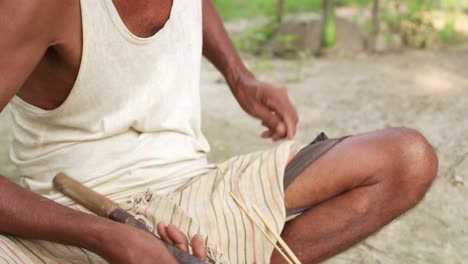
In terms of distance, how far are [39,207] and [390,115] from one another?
290cm

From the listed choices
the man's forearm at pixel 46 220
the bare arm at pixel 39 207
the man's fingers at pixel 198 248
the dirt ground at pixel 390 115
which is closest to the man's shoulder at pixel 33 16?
the bare arm at pixel 39 207

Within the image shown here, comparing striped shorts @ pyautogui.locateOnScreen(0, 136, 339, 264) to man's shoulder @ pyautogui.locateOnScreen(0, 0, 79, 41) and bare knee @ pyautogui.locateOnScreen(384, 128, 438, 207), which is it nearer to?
bare knee @ pyautogui.locateOnScreen(384, 128, 438, 207)

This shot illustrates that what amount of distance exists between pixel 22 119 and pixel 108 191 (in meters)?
0.34

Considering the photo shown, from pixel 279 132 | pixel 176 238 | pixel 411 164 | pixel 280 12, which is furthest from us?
pixel 280 12

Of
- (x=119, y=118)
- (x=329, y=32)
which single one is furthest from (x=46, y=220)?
(x=329, y=32)

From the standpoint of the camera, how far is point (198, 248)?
1.79 metres

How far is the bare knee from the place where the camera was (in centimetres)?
211

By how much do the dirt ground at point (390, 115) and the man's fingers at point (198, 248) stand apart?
0.82 m

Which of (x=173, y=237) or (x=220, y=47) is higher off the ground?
(x=220, y=47)

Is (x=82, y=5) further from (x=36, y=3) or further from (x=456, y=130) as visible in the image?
(x=456, y=130)

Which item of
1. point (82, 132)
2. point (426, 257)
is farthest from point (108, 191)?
point (426, 257)

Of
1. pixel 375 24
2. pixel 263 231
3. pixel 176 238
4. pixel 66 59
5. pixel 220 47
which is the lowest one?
pixel 375 24

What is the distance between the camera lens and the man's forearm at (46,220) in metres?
1.67

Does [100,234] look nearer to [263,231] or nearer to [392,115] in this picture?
[263,231]
